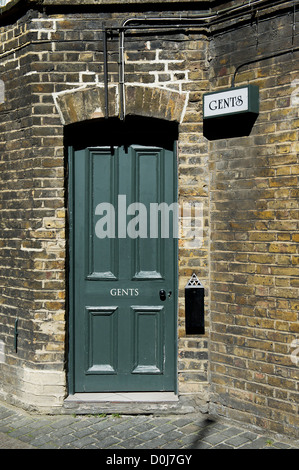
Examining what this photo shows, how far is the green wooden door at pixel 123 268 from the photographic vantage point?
217 inches

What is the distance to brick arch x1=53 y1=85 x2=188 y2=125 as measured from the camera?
207 inches

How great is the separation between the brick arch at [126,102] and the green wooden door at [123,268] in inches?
14.9

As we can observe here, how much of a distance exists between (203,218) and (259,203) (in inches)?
25.2

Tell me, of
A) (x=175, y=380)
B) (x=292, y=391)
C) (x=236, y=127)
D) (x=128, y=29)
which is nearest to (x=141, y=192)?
(x=236, y=127)

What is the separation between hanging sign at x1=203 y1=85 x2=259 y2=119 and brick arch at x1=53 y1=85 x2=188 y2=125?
0.26 meters

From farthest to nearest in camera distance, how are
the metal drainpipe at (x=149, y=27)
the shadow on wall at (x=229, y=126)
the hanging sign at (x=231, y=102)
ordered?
the metal drainpipe at (x=149, y=27) < the shadow on wall at (x=229, y=126) < the hanging sign at (x=231, y=102)

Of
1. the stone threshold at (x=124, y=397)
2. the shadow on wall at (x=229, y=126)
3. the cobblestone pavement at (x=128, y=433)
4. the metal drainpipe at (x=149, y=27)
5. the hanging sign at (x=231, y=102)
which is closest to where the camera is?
the cobblestone pavement at (x=128, y=433)

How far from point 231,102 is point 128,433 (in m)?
3.23

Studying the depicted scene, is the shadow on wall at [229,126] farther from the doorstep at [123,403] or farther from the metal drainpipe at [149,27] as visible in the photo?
the doorstep at [123,403]

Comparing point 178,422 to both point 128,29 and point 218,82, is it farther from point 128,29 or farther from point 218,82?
Result: point 128,29

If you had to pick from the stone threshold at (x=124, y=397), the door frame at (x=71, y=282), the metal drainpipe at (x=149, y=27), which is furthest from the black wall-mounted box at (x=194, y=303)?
the metal drainpipe at (x=149, y=27)

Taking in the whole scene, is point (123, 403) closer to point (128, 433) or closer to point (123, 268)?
point (128, 433)

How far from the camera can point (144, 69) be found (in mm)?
5293

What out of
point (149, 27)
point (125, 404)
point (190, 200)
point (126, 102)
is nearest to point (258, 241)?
point (190, 200)
